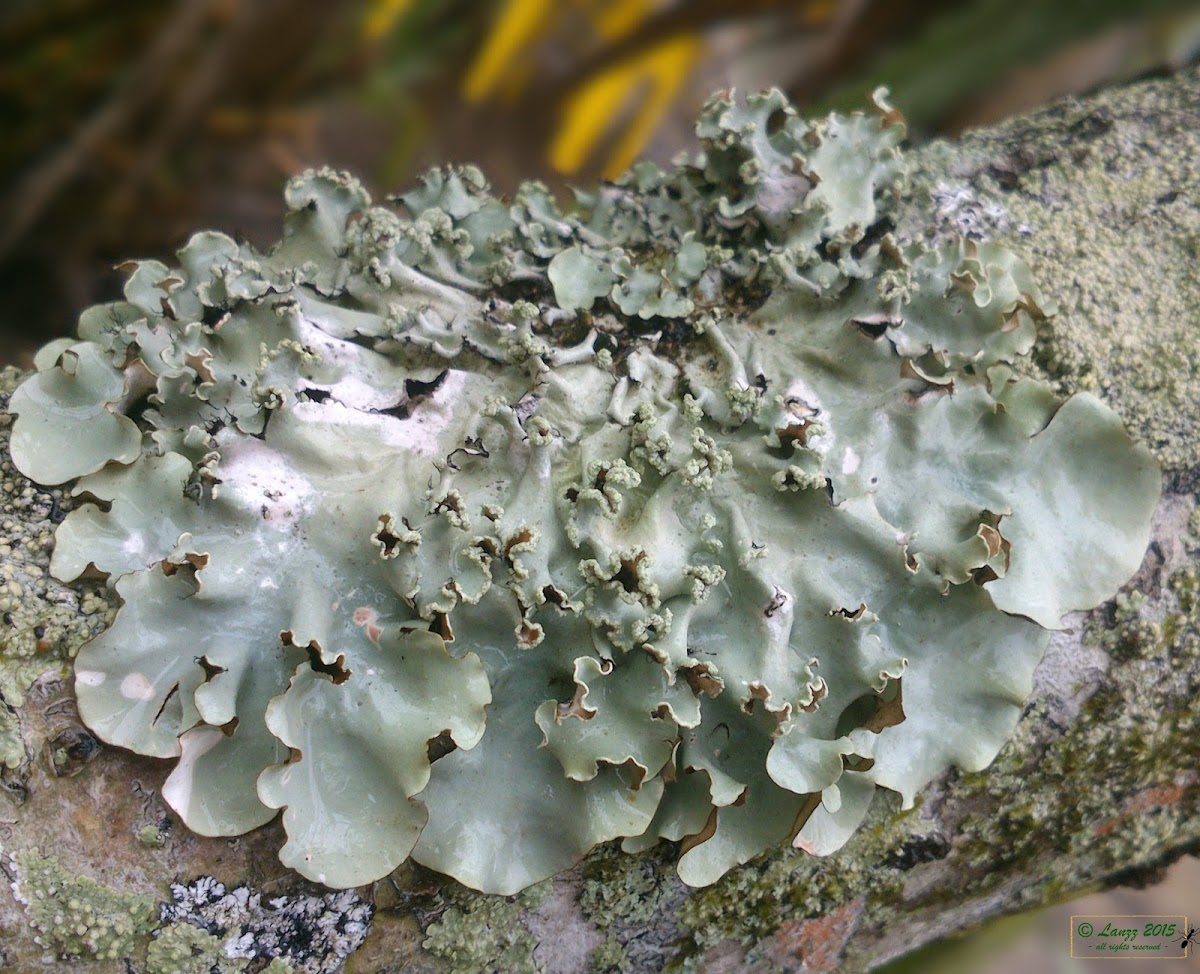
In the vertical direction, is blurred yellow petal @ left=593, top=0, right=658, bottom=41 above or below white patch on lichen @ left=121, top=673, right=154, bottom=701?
above

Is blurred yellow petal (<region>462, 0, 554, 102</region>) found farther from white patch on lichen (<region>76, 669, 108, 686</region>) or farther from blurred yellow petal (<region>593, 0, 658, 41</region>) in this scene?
white patch on lichen (<region>76, 669, 108, 686</region>)

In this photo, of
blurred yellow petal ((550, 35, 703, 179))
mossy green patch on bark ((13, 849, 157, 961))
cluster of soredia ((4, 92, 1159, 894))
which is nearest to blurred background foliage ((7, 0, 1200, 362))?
blurred yellow petal ((550, 35, 703, 179))

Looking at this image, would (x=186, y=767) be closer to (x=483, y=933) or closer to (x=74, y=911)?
(x=74, y=911)

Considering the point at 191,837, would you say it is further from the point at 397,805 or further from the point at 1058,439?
the point at 1058,439

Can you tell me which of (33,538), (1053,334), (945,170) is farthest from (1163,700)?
(33,538)

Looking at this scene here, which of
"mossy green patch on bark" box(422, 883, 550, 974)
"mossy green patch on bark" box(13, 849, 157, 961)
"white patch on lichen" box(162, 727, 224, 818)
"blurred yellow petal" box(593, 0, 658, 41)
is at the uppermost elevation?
"blurred yellow petal" box(593, 0, 658, 41)

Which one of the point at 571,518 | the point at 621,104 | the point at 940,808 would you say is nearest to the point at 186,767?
the point at 571,518
